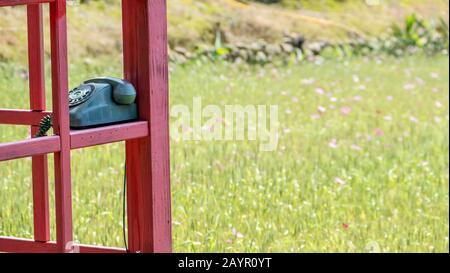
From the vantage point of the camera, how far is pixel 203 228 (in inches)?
173

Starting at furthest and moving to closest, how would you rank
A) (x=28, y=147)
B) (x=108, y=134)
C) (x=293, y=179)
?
(x=293, y=179) → (x=108, y=134) → (x=28, y=147)

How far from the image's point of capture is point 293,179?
202 inches

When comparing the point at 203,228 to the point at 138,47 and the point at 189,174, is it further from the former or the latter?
the point at 138,47

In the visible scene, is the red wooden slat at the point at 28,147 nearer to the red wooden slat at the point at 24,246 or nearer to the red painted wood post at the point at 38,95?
the red painted wood post at the point at 38,95

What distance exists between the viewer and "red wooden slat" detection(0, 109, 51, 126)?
9.43ft

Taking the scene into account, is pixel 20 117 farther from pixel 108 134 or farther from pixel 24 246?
pixel 108 134

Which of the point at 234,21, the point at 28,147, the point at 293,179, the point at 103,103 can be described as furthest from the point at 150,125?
the point at 234,21

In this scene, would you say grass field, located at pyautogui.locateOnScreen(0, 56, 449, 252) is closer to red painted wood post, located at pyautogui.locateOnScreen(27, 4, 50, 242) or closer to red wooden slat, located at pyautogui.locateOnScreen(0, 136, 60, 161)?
red painted wood post, located at pyautogui.locateOnScreen(27, 4, 50, 242)

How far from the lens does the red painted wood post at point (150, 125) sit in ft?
8.46

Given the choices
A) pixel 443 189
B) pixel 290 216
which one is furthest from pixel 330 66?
pixel 290 216

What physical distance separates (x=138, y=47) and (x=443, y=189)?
3031 mm

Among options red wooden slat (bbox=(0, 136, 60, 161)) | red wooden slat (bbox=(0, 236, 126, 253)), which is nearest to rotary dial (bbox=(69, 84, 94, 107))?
red wooden slat (bbox=(0, 136, 60, 161))

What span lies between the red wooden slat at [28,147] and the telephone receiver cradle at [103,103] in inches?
7.2

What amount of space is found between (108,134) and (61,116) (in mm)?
202
